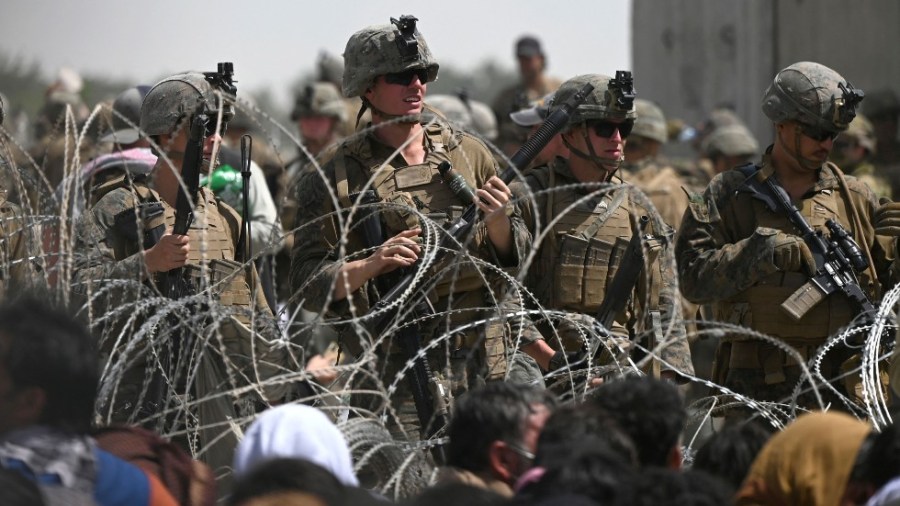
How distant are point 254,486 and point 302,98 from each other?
7.88 metres

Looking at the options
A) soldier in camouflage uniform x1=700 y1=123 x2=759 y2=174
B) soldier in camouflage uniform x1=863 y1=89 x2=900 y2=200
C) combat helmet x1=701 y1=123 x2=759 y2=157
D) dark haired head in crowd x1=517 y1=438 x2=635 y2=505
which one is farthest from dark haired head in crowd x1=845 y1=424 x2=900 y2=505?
soldier in camouflage uniform x1=863 y1=89 x2=900 y2=200

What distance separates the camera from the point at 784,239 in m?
6.59

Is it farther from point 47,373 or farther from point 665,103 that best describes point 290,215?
point 665,103

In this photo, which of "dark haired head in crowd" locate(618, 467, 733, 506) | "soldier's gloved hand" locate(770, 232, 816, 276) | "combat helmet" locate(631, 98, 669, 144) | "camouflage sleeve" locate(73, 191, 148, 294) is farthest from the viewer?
"combat helmet" locate(631, 98, 669, 144)

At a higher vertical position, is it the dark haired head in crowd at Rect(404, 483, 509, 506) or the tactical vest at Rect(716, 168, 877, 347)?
the dark haired head in crowd at Rect(404, 483, 509, 506)

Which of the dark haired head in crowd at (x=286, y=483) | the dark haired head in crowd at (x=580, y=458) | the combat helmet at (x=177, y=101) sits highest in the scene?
the combat helmet at (x=177, y=101)

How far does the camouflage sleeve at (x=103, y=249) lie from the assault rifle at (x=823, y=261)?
2369mm

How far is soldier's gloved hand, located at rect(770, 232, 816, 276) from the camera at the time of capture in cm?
657

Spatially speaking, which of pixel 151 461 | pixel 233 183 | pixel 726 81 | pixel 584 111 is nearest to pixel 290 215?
pixel 233 183

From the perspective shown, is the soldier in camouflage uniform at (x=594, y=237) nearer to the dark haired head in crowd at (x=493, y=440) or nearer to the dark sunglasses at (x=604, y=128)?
the dark sunglasses at (x=604, y=128)

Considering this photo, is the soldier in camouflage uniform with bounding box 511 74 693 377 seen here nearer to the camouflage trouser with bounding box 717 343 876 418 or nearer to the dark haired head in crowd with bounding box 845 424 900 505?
the camouflage trouser with bounding box 717 343 876 418

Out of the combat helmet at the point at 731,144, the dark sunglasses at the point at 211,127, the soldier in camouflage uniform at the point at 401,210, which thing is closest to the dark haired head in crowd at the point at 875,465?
the soldier in camouflage uniform at the point at 401,210

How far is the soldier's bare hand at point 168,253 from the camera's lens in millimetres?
6141

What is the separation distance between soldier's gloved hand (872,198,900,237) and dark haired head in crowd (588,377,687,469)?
2499mm
